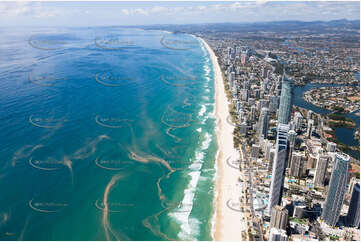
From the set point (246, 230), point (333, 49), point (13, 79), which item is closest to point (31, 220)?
point (246, 230)

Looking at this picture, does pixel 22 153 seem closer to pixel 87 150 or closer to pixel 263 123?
pixel 87 150

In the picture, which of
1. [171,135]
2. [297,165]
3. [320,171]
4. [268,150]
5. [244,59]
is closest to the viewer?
[320,171]

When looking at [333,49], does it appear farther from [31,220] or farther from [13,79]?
[31,220]

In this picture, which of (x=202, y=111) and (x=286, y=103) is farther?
(x=202, y=111)

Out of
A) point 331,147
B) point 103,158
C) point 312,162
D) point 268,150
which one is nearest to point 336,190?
point 312,162

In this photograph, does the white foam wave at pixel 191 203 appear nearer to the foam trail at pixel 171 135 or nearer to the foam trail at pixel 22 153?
the foam trail at pixel 171 135
